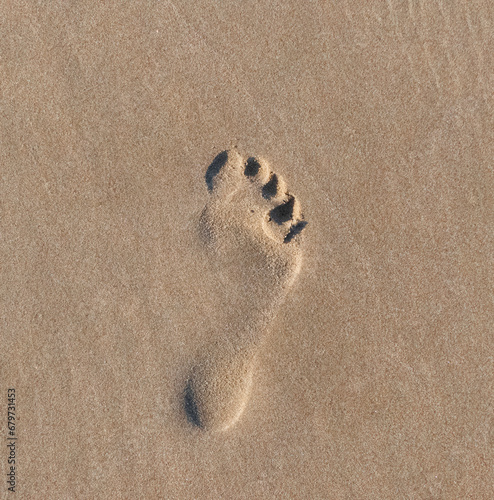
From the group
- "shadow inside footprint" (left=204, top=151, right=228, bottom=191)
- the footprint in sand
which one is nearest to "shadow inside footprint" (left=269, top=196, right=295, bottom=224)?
the footprint in sand

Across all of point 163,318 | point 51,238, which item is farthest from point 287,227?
point 51,238

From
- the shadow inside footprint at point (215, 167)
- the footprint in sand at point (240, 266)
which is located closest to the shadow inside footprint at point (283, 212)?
the footprint in sand at point (240, 266)

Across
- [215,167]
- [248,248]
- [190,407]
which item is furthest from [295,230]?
[190,407]

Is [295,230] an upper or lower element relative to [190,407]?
upper

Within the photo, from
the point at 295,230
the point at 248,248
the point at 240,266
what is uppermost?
the point at 295,230

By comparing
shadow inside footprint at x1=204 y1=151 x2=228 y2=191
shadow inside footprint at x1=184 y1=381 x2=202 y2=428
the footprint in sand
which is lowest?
shadow inside footprint at x1=184 y1=381 x2=202 y2=428

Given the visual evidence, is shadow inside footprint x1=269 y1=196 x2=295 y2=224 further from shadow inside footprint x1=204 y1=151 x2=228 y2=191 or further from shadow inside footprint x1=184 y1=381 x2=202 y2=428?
shadow inside footprint x1=184 y1=381 x2=202 y2=428

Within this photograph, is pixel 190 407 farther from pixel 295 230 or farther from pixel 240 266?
pixel 295 230

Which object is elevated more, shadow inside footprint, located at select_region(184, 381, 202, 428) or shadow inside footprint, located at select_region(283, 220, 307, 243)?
shadow inside footprint, located at select_region(283, 220, 307, 243)
